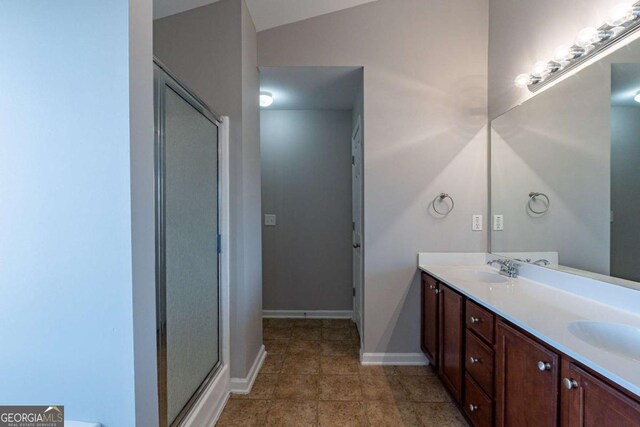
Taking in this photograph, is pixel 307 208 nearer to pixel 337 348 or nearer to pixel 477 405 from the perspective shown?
pixel 337 348

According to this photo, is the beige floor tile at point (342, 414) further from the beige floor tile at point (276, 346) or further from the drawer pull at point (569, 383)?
the drawer pull at point (569, 383)

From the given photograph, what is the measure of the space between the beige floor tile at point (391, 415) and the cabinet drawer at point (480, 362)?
48 cm

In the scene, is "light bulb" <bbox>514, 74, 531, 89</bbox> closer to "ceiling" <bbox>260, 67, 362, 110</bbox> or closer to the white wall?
"ceiling" <bbox>260, 67, 362, 110</bbox>

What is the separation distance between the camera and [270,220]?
3.45m

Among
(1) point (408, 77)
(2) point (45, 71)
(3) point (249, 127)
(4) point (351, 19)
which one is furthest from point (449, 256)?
(2) point (45, 71)

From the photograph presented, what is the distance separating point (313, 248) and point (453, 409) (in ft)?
6.60

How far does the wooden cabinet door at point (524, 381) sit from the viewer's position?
3.36ft

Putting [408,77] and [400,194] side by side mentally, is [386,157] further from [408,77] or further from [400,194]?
[408,77]

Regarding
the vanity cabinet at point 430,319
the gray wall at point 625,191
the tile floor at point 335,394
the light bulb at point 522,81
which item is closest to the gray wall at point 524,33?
the light bulb at point 522,81

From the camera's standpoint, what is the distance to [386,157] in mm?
2373

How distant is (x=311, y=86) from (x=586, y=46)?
6.33 feet

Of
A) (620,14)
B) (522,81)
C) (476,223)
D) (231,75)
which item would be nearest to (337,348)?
(476,223)

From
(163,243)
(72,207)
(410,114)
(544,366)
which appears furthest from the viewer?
(410,114)

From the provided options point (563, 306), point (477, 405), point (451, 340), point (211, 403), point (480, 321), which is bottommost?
point (211, 403)
